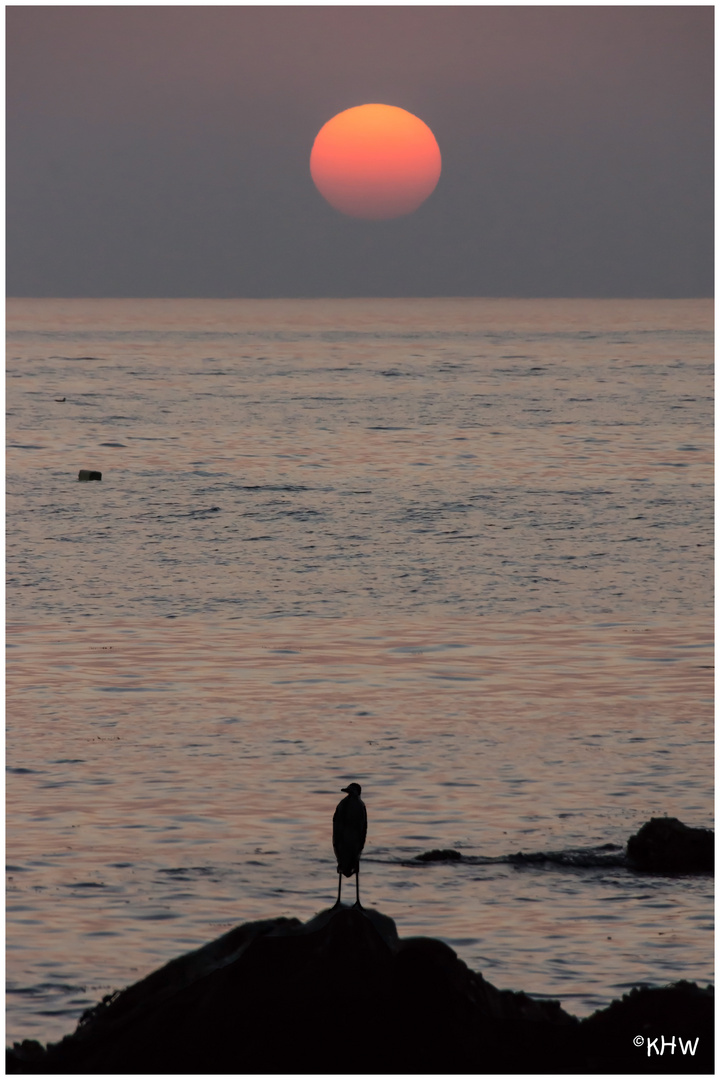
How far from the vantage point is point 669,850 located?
13.5m

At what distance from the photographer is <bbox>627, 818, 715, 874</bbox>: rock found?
44.3 feet

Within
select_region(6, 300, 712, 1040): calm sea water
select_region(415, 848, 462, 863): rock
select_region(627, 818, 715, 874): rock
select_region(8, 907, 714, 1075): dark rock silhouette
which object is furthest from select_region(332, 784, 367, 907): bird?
select_region(627, 818, 715, 874): rock

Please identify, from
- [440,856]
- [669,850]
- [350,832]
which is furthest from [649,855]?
[350,832]

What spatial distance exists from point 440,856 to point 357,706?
17.8ft

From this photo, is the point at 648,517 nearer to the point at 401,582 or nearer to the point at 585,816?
the point at 401,582

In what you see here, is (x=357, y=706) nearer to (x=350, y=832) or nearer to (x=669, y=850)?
(x=669, y=850)

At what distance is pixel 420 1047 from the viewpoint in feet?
31.0

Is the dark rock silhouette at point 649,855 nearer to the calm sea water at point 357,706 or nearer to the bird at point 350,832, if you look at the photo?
the calm sea water at point 357,706

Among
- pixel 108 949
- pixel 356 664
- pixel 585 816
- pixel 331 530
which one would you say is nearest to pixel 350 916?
pixel 108 949

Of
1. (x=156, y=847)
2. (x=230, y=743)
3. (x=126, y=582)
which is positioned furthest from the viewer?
(x=126, y=582)

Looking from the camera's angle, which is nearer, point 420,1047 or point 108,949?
point 420,1047

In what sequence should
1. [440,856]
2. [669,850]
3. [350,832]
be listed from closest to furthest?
[350,832]
[669,850]
[440,856]

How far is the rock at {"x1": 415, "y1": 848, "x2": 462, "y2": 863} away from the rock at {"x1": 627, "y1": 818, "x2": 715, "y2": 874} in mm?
1629

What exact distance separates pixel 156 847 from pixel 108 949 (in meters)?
2.19
